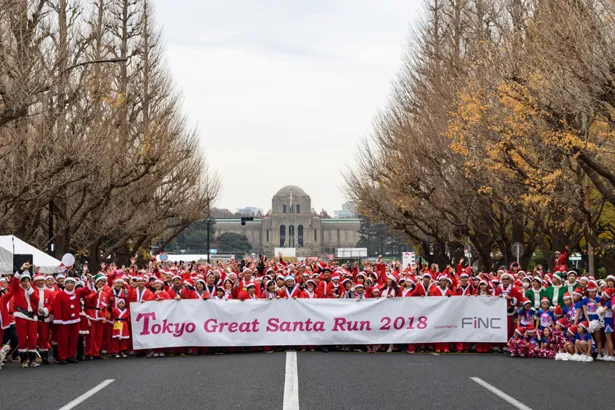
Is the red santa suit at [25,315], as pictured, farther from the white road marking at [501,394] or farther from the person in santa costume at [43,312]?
the white road marking at [501,394]

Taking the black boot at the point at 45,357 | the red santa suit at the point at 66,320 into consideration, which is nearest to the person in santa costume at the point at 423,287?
the red santa suit at the point at 66,320

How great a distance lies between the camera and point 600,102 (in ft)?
63.1

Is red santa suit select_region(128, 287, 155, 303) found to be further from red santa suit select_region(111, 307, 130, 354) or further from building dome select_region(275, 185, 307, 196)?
building dome select_region(275, 185, 307, 196)

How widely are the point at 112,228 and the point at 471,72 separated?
16372mm

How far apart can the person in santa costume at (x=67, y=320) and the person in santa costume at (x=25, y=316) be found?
48 cm

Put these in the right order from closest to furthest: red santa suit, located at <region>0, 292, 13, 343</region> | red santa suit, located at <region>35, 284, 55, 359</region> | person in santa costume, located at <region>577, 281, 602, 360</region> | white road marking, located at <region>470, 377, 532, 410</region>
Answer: white road marking, located at <region>470, 377, 532, 410</region> < red santa suit, located at <region>0, 292, 13, 343</region> < person in santa costume, located at <region>577, 281, 602, 360</region> < red santa suit, located at <region>35, 284, 55, 359</region>

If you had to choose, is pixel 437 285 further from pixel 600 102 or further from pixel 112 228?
pixel 112 228

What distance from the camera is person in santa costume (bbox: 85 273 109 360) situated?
17703 millimetres

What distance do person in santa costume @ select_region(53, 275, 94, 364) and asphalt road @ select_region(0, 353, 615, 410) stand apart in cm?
48

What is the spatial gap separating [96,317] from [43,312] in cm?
126

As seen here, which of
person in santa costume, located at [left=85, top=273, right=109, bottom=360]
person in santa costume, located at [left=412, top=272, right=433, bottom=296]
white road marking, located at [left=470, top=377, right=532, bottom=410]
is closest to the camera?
white road marking, located at [left=470, top=377, right=532, bottom=410]

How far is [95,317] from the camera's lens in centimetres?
1772

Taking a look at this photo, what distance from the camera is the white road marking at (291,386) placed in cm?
1047

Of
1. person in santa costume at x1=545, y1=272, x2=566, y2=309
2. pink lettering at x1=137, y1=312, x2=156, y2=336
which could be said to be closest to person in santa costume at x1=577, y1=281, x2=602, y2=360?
person in santa costume at x1=545, y1=272, x2=566, y2=309
